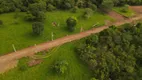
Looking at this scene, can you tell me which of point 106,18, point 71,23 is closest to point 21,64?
point 71,23

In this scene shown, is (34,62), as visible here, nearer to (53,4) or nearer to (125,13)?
(53,4)

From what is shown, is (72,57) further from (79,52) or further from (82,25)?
(82,25)

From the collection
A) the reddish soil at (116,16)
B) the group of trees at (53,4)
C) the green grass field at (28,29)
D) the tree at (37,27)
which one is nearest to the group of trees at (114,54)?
the green grass field at (28,29)

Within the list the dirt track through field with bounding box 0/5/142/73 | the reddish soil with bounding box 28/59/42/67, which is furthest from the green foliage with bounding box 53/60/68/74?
the dirt track through field with bounding box 0/5/142/73

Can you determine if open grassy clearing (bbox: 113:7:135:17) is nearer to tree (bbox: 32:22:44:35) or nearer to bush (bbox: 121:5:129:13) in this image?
bush (bbox: 121:5:129:13)

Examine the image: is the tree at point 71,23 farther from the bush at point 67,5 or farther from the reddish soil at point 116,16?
the reddish soil at point 116,16

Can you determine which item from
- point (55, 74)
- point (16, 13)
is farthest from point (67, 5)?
point (55, 74)
